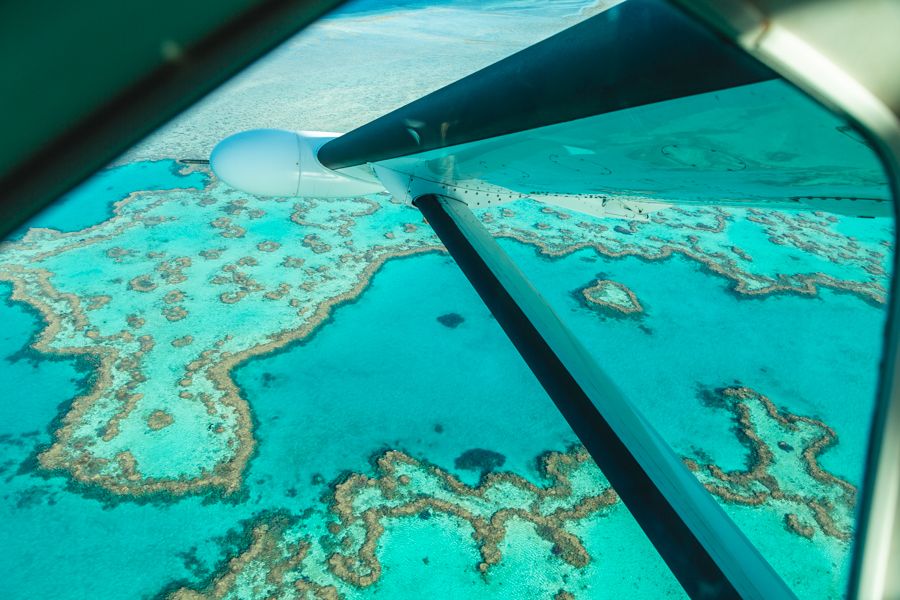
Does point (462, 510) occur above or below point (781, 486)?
below

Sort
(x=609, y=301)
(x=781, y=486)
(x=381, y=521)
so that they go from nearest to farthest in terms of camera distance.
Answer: (x=381, y=521) < (x=781, y=486) < (x=609, y=301)

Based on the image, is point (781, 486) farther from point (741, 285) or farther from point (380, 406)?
point (380, 406)

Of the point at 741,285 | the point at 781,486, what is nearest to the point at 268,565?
the point at 781,486

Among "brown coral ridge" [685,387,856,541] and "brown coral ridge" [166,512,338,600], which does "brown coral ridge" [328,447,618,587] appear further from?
"brown coral ridge" [685,387,856,541]

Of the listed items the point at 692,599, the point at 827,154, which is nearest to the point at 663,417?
the point at 692,599

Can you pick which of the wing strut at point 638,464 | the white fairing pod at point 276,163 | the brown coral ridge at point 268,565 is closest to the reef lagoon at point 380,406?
the brown coral ridge at point 268,565

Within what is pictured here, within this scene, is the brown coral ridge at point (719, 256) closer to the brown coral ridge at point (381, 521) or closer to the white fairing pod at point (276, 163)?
the brown coral ridge at point (381, 521)

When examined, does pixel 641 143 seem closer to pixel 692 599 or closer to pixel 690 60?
pixel 690 60
